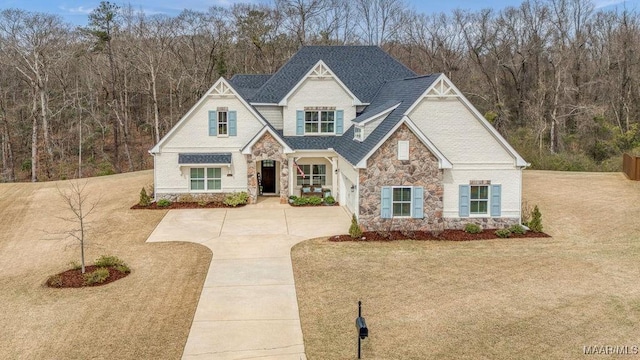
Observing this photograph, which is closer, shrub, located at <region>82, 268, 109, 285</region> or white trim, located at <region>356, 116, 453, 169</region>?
shrub, located at <region>82, 268, 109, 285</region>

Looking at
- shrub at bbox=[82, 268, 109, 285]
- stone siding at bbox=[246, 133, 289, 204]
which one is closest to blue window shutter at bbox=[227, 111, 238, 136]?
stone siding at bbox=[246, 133, 289, 204]

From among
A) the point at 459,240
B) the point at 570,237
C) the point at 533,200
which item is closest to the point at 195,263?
the point at 459,240

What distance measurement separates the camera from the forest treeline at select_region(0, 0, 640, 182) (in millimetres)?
44969

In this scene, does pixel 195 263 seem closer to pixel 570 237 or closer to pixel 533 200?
pixel 570 237

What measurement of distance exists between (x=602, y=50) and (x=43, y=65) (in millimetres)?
52203

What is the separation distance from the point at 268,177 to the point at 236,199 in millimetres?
3558

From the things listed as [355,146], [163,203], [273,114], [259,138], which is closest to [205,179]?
[163,203]

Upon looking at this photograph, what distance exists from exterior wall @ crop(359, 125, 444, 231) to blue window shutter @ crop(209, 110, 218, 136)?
31.7ft

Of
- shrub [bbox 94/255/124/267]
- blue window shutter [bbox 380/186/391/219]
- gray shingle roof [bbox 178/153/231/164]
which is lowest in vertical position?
shrub [bbox 94/255/124/267]

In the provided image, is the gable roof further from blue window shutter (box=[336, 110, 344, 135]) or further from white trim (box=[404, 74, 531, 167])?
white trim (box=[404, 74, 531, 167])

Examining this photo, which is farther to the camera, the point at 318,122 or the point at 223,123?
the point at 318,122

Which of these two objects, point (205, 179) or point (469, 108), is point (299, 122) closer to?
point (205, 179)

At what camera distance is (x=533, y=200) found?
2686 centimetres

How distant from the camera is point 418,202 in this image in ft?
67.7
